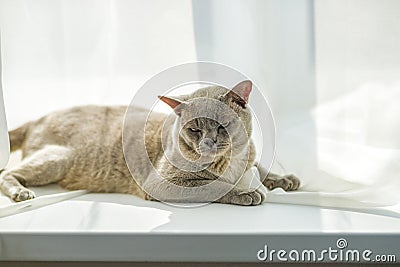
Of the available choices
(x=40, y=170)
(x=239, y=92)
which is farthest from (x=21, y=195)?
(x=239, y=92)

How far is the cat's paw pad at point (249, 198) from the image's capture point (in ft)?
4.76

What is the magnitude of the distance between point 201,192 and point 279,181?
206mm

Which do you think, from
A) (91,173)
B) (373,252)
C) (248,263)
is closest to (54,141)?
(91,173)

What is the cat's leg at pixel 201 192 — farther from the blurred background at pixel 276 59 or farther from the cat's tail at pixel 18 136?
the cat's tail at pixel 18 136

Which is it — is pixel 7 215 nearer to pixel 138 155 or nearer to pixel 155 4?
pixel 138 155

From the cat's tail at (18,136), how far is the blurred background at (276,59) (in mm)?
86

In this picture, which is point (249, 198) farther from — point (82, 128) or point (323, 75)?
point (82, 128)

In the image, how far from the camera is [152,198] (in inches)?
59.6

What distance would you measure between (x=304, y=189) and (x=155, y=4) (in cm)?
60

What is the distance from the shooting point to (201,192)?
1.47 metres

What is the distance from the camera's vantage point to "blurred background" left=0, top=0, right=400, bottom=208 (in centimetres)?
151

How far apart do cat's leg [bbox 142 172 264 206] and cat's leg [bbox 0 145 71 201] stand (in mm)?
280
